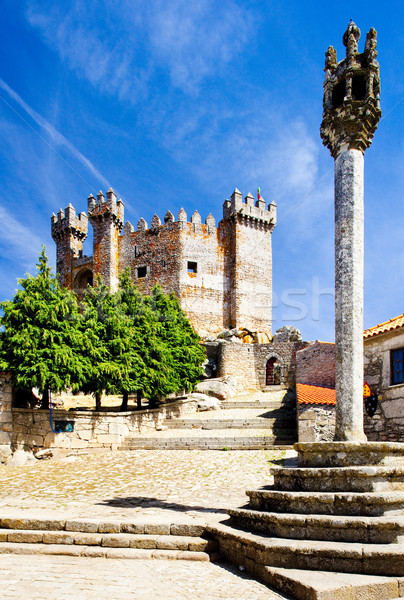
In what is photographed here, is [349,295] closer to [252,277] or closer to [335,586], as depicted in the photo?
[335,586]

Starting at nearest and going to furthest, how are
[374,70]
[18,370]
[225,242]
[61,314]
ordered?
A: 1. [374,70]
2. [18,370]
3. [61,314]
4. [225,242]

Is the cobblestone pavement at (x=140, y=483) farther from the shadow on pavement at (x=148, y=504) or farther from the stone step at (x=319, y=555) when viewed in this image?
the stone step at (x=319, y=555)

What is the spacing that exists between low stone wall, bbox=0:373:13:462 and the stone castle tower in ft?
76.1

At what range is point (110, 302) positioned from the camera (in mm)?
18047

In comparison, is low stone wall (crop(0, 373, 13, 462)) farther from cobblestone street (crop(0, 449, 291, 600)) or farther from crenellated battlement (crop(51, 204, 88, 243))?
crenellated battlement (crop(51, 204, 88, 243))

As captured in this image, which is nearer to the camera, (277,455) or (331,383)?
(277,455)

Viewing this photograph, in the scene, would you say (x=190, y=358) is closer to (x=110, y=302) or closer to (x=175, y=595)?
(x=110, y=302)

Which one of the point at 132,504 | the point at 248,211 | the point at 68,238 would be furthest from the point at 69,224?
the point at 132,504

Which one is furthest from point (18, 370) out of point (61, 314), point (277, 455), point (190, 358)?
point (190, 358)

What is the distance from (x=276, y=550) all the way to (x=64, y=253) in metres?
39.6

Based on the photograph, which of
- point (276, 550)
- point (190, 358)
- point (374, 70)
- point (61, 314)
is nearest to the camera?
point (276, 550)

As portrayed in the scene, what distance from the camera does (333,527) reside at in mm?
4652

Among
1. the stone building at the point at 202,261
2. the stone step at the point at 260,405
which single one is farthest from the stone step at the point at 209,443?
the stone building at the point at 202,261

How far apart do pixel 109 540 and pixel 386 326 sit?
9848 millimetres
